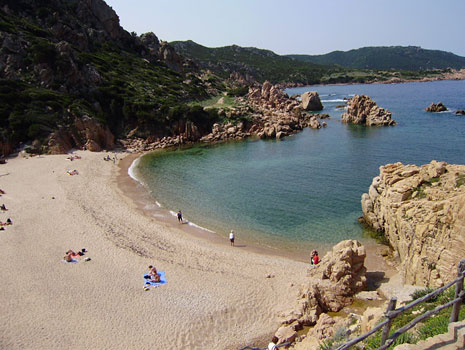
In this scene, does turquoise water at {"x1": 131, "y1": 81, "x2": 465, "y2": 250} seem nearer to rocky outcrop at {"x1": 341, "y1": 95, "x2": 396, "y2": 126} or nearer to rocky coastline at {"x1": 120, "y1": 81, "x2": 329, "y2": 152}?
rocky outcrop at {"x1": 341, "y1": 95, "x2": 396, "y2": 126}

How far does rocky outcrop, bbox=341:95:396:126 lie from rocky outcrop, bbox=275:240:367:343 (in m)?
56.9

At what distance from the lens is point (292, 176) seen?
36.9 metres

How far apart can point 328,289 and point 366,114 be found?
212 feet

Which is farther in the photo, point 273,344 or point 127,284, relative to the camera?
point 127,284

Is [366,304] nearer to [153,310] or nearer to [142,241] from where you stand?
[153,310]

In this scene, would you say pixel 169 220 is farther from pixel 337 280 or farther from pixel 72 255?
pixel 337 280

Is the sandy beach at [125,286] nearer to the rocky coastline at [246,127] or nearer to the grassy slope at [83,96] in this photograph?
the grassy slope at [83,96]

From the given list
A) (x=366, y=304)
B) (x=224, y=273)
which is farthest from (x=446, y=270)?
(x=224, y=273)

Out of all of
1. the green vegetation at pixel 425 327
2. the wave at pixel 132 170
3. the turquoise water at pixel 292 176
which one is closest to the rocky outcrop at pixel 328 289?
the green vegetation at pixel 425 327

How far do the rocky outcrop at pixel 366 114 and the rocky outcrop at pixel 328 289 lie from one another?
187 feet

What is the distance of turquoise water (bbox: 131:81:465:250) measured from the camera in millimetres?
25062

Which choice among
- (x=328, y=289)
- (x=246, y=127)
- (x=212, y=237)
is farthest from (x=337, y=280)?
(x=246, y=127)

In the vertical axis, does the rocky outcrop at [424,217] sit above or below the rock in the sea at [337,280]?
above

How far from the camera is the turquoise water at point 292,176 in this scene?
25.1 m
